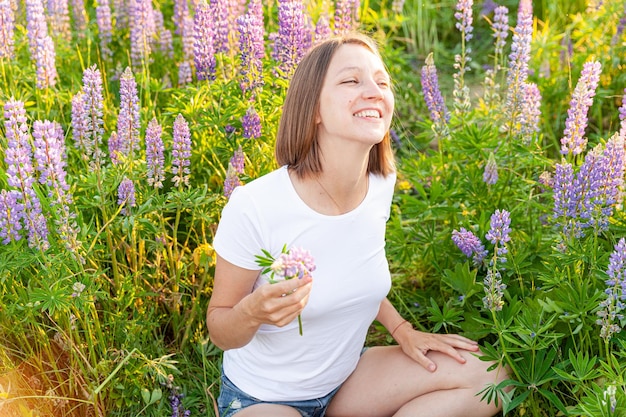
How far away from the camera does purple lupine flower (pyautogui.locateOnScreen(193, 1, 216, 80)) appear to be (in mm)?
3145

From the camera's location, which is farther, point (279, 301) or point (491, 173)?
point (491, 173)

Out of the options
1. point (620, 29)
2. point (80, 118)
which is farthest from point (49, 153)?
point (620, 29)

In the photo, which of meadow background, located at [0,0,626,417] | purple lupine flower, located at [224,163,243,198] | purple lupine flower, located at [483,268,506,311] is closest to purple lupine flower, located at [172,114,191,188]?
meadow background, located at [0,0,626,417]

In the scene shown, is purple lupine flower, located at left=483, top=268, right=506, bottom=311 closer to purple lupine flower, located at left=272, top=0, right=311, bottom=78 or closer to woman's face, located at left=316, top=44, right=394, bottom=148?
woman's face, located at left=316, top=44, right=394, bottom=148

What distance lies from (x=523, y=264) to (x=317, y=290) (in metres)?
0.84

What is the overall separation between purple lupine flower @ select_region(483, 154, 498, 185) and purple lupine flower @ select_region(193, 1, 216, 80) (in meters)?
1.12

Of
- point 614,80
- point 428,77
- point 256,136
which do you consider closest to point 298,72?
point 256,136

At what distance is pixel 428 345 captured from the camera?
9.02 feet

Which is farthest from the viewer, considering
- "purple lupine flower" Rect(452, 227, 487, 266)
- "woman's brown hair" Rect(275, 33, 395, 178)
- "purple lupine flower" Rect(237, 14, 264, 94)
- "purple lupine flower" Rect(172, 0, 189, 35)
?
"purple lupine flower" Rect(172, 0, 189, 35)

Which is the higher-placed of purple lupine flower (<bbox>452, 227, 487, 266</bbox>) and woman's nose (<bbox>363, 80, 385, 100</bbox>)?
woman's nose (<bbox>363, 80, 385, 100</bbox>)

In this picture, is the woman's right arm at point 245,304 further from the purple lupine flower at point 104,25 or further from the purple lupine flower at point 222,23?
the purple lupine flower at point 104,25

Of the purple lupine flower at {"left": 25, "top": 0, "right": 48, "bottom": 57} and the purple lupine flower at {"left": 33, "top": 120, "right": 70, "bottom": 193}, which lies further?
the purple lupine flower at {"left": 25, "top": 0, "right": 48, "bottom": 57}

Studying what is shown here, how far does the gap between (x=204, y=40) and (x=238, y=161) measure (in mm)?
571

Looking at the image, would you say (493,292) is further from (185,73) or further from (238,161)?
(185,73)
